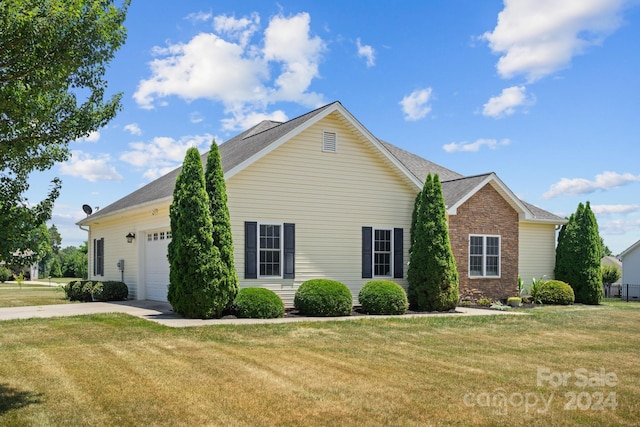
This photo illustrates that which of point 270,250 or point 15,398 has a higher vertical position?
point 270,250

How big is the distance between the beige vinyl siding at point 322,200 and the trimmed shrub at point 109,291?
6157 millimetres

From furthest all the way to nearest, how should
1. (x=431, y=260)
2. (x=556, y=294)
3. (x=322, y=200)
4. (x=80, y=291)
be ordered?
(x=556, y=294)
(x=80, y=291)
(x=431, y=260)
(x=322, y=200)

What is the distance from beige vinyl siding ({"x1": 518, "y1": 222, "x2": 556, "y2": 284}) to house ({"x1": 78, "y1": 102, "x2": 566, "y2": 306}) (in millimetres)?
2813

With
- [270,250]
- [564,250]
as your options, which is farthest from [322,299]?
[564,250]

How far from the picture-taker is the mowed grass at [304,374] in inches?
267

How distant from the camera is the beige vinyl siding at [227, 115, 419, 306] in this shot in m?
17.0

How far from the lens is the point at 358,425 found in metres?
6.36

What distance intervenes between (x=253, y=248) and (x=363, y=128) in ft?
16.3

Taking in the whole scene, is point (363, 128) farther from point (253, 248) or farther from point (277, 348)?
point (277, 348)

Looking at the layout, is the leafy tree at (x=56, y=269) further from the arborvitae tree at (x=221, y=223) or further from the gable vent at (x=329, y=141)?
the arborvitae tree at (x=221, y=223)

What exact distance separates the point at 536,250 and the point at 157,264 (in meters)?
15.3

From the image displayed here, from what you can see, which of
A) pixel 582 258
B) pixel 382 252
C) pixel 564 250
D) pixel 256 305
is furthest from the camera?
pixel 564 250

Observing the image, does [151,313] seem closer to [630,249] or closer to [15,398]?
[15,398]

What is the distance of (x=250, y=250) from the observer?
1688 cm
